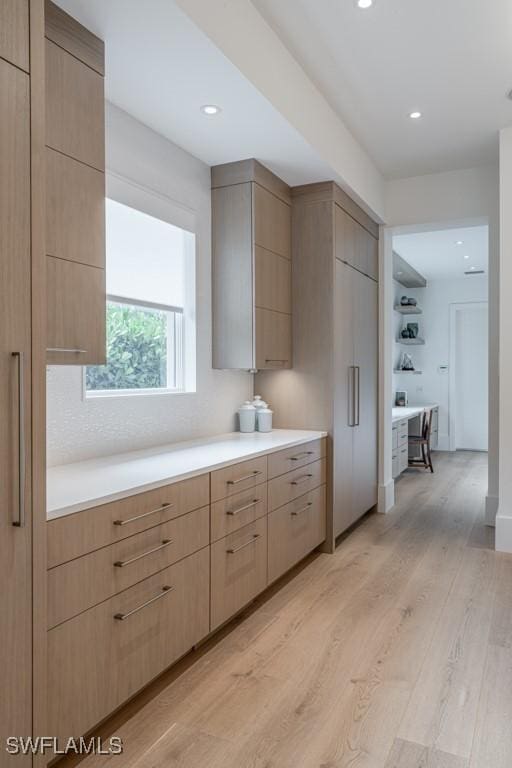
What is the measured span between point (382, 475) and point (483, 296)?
5011 millimetres

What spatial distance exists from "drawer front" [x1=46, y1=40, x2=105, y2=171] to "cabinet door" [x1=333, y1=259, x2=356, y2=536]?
206 cm

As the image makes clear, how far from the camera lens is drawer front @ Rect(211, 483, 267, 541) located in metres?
2.39

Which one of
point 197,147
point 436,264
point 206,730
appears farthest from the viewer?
point 436,264

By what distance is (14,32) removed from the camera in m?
1.39

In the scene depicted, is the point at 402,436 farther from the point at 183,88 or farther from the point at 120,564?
the point at 120,564

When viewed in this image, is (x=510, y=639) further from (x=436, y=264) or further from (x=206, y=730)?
(x=436, y=264)

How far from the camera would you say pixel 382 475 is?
4.82 m

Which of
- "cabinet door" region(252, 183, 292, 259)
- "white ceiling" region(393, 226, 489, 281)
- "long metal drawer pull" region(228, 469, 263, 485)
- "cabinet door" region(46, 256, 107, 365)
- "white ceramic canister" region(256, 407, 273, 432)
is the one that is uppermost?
"white ceiling" region(393, 226, 489, 281)

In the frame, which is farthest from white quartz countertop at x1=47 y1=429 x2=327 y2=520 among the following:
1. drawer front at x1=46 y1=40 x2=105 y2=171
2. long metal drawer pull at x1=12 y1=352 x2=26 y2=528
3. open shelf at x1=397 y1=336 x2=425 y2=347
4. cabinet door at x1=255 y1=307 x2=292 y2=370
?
open shelf at x1=397 y1=336 x2=425 y2=347

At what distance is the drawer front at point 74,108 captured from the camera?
1.86m

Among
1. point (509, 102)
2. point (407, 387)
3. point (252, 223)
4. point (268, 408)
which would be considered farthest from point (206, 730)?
point (407, 387)

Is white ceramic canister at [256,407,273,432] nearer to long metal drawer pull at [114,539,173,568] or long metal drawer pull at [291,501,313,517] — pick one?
long metal drawer pull at [291,501,313,517]

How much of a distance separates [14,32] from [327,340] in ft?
8.62

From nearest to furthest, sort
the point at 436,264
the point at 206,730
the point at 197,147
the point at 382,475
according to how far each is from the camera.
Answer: the point at 206,730 → the point at 197,147 → the point at 382,475 → the point at 436,264
